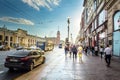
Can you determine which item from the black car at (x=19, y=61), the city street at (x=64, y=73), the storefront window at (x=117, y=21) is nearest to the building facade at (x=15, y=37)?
the storefront window at (x=117, y=21)

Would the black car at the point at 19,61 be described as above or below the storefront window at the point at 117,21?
below

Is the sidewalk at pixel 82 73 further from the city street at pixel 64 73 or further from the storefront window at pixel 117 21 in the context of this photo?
the storefront window at pixel 117 21

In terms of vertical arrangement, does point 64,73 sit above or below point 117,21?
below

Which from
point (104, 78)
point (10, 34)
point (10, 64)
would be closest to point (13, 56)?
point (10, 64)

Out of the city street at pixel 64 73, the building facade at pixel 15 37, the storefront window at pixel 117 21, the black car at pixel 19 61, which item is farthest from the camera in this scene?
the building facade at pixel 15 37

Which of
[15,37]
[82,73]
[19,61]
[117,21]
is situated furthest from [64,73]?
[15,37]

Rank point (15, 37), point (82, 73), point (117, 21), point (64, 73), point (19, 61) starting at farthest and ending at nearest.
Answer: point (15, 37)
point (117, 21)
point (19, 61)
point (82, 73)
point (64, 73)

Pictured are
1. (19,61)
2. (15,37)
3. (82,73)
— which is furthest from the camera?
(15,37)

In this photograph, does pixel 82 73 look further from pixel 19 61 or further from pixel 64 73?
pixel 19 61

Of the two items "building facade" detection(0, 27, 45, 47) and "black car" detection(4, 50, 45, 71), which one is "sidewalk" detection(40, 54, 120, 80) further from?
"building facade" detection(0, 27, 45, 47)

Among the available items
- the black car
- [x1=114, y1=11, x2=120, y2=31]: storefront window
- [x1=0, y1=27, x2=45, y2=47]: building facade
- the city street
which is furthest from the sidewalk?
[x1=0, y1=27, x2=45, y2=47]: building facade

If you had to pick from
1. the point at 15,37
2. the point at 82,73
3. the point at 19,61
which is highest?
the point at 15,37

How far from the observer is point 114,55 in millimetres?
24609

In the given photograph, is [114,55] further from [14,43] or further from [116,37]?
[14,43]
